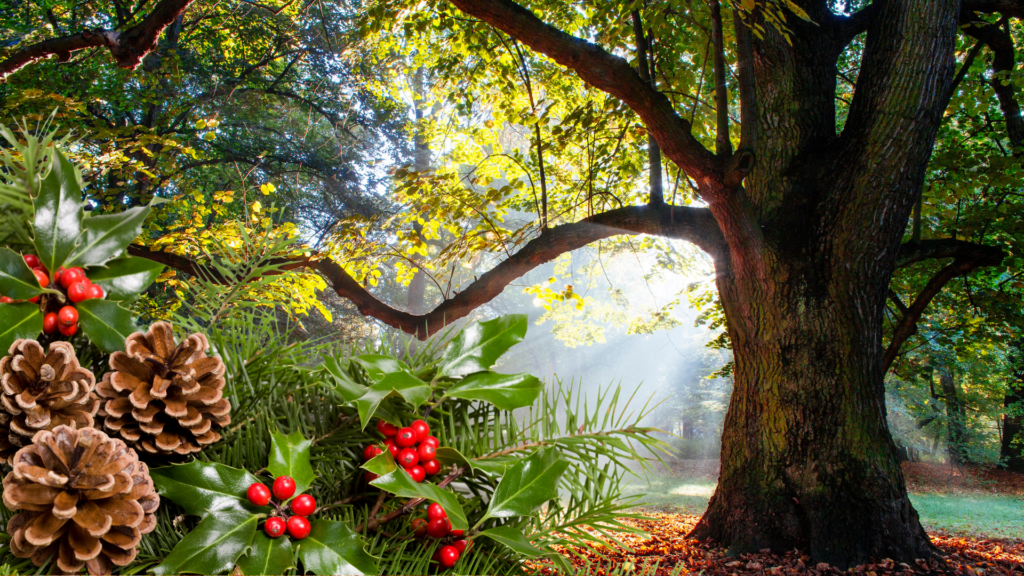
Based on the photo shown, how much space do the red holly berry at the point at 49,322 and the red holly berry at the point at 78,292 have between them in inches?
0.7

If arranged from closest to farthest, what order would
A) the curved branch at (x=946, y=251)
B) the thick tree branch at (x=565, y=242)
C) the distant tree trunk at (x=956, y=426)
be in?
the thick tree branch at (x=565, y=242), the curved branch at (x=946, y=251), the distant tree trunk at (x=956, y=426)

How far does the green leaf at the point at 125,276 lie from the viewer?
386 millimetres

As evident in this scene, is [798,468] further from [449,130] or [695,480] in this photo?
[695,480]

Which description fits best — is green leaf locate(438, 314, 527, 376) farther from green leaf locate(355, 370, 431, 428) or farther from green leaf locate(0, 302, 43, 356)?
green leaf locate(0, 302, 43, 356)

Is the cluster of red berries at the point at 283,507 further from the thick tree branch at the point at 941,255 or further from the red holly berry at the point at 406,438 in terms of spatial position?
the thick tree branch at the point at 941,255

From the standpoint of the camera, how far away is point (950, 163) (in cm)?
457

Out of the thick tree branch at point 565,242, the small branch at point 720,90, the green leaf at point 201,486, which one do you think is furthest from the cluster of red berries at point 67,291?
the thick tree branch at point 565,242

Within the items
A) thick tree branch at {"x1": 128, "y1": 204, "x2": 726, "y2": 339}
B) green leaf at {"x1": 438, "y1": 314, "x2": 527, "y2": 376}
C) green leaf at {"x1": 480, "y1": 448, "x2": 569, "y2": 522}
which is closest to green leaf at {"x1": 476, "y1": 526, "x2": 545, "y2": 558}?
green leaf at {"x1": 480, "y1": 448, "x2": 569, "y2": 522}

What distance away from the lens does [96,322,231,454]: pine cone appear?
339mm

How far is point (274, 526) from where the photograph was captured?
1.08ft

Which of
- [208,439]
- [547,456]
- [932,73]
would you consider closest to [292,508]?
[208,439]

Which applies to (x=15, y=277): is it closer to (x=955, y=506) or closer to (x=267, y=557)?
(x=267, y=557)

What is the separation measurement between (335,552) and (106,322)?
0.22 meters

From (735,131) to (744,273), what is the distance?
2453mm
